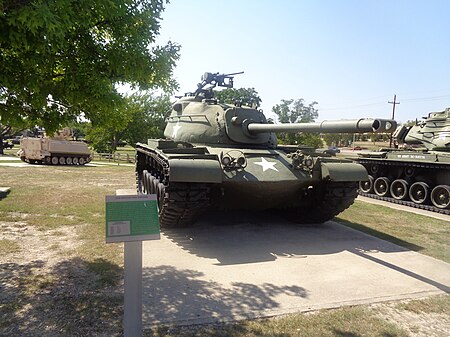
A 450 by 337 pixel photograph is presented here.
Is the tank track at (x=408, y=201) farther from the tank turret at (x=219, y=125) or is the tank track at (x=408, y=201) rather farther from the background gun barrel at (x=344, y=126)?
the background gun barrel at (x=344, y=126)

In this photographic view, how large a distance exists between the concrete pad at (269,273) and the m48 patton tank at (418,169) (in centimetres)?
539

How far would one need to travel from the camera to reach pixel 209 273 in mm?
5629

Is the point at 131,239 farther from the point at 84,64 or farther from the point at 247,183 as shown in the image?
the point at 247,183

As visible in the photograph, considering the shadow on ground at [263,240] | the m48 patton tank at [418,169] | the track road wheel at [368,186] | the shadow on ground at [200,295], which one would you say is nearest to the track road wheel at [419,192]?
the m48 patton tank at [418,169]

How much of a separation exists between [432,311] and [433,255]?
259cm

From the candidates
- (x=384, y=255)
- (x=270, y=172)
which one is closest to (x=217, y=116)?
(x=270, y=172)

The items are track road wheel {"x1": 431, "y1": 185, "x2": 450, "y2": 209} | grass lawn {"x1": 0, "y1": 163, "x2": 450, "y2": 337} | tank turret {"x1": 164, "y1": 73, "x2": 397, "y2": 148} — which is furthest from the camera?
track road wheel {"x1": 431, "y1": 185, "x2": 450, "y2": 209}

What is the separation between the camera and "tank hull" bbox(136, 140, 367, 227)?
656 cm

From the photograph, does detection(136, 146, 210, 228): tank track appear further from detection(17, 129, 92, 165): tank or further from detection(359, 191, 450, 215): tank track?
detection(17, 129, 92, 165): tank

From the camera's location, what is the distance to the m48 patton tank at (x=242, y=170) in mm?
6516

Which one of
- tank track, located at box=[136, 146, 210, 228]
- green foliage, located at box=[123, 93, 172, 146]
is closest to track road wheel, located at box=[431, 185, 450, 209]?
tank track, located at box=[136, 146, 210, 228]

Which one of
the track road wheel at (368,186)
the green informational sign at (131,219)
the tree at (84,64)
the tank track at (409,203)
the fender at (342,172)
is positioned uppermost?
the tree at (84,64)

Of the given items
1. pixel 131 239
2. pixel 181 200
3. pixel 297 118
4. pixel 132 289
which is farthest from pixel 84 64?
pixel 297 118

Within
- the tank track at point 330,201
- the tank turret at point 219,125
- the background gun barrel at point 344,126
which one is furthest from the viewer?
the tank turret at point 219,125
